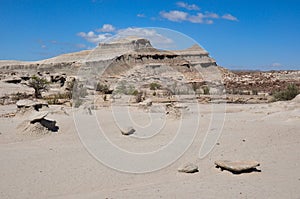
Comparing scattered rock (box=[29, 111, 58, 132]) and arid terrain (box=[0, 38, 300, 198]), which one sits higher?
scattered rock (box=[29, 111, 58, 132])

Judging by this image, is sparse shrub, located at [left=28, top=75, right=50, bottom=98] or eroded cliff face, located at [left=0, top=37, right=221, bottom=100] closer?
sparse shrub, located at [left=28, top=75, right=50, bottom=98]

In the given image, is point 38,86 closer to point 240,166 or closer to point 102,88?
point 102,88

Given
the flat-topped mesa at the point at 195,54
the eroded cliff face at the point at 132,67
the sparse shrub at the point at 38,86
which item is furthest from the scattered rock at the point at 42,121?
the eroded cliff face at the point at 132,67

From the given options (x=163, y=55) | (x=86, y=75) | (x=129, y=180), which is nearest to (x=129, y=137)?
(x=129, y=180)

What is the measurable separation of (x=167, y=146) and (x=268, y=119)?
209 inches

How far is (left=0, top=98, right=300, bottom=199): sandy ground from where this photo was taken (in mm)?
5938

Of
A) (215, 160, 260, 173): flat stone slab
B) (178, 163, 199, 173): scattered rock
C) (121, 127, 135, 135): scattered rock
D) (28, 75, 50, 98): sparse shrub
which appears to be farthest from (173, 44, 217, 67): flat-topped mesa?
(28, 75, 50, 98): sparse shrub

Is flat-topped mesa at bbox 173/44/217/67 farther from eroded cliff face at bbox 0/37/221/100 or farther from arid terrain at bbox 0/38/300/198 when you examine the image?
arid terrain at bbox 0/38/300/198

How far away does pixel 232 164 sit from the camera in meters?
6.89

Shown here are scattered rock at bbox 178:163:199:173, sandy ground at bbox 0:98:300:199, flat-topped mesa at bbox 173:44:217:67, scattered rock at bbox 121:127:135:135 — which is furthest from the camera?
flat-topped mesa at bbox 173:44:217:67

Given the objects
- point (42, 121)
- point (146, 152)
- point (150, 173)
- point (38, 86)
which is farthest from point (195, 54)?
point (150, 173)

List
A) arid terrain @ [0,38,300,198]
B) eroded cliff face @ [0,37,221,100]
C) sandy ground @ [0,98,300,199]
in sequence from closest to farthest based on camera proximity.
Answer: sandy ground @ [0,98,300,199], arid terrain @ [0,38,300,198], eroded cliff face @ [0,37,221,100]

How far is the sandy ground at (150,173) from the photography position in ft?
19.5

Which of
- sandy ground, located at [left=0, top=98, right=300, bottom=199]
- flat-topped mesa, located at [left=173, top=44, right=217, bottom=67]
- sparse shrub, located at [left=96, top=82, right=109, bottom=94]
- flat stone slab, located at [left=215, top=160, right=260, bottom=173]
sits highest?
flat-topped mesa, located at [left=173, top=44, right=217, bottom=67]
